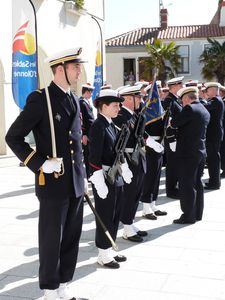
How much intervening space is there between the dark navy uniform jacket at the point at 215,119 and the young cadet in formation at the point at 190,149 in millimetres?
2666

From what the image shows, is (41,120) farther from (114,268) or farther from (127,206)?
(127,206)

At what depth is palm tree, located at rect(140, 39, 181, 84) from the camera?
38.6 m

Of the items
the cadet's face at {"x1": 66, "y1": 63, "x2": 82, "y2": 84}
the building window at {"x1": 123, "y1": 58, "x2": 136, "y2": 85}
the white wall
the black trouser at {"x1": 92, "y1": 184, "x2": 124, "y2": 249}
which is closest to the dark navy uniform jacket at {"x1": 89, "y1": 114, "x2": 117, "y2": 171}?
the black trouser at {"x1": 92, "y1": 184, "x2": 124, "y2": 249}

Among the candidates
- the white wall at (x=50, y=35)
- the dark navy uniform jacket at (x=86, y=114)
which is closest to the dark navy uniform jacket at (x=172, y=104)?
the dark navy uniform jacket at (x=86, y=114)

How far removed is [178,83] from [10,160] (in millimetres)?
6297

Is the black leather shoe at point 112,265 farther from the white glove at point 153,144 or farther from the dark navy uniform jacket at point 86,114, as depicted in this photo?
the dark navy uniform jacket at point 86,114

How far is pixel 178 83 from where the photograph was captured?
25.3 ft

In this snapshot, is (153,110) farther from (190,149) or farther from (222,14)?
(222,14)

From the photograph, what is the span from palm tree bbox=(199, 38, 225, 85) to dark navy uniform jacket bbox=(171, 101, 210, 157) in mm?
33519

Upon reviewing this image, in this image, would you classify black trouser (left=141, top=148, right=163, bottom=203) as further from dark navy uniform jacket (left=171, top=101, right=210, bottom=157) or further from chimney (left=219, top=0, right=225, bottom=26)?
chimney (left=219, top=0, right=225, bottom=26)

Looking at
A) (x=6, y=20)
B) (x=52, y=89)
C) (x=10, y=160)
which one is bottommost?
(x=10, y=160)

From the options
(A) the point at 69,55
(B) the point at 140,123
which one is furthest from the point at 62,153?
(B) the point at 140,123

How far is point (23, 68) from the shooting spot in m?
11.2

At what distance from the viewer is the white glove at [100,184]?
4348mm
